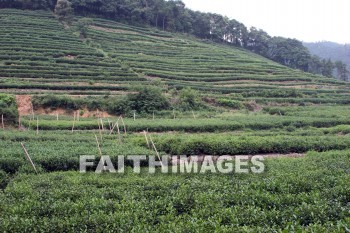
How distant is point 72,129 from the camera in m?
32.0

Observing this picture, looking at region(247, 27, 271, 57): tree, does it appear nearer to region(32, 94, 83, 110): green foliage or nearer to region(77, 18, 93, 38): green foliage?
region(77, 18, 93, 38): green foliage

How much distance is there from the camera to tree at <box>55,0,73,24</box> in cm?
7694

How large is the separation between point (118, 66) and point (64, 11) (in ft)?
92.5

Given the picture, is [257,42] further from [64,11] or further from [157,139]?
[157,139]

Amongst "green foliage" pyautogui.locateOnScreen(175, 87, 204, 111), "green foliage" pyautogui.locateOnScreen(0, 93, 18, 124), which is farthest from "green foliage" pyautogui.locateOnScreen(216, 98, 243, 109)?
"green foliage" pyautogui.locateOnScreen(0, 93, 18, 124)

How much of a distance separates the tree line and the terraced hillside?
7.53m

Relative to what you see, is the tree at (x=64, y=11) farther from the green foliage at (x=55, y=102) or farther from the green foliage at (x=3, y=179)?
the green foliage at (x=3, y=179)

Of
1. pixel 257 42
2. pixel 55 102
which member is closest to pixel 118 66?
pixel 55 102

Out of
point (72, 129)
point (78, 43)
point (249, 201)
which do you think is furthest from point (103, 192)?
point (78, 43)

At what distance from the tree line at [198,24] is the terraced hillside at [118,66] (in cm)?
753

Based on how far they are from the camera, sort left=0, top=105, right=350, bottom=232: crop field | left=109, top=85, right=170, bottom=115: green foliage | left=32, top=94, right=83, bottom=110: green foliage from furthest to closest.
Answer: left=109, top=85, right=170, bottom=115: green foliage < left=32, top=94, right=83, bottom=110: green foliage < left=0, top=105, right=350, bottom=232: crop field

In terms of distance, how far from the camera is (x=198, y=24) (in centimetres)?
10606

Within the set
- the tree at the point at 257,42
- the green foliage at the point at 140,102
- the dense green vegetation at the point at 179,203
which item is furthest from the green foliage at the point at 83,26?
the dense green vegetation at the point at 179,203

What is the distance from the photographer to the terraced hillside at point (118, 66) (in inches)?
1913
